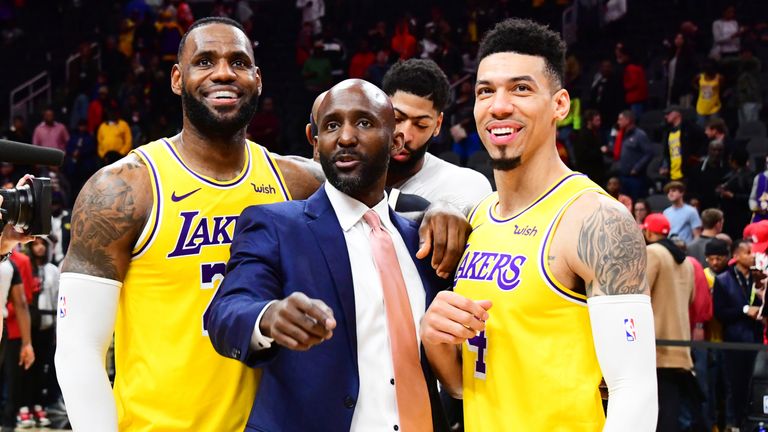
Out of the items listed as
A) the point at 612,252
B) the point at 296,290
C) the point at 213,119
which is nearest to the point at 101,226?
the point at 213,119

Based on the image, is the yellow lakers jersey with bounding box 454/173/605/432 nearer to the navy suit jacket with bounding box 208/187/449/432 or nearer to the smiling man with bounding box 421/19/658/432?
the smiling man with bounding box 421/19/658/432

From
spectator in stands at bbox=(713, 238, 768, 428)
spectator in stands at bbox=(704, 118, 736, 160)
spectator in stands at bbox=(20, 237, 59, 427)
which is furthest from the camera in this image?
spectator in stands at bbox=(704, 118, 736, 160)

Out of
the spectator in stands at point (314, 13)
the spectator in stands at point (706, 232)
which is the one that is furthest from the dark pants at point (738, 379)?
the spectator in stands at point (314, 13)

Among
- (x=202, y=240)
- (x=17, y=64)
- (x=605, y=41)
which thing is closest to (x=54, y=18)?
(x=17, y=64)

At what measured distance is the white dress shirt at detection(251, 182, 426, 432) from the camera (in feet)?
10.8

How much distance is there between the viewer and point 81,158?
696 inches

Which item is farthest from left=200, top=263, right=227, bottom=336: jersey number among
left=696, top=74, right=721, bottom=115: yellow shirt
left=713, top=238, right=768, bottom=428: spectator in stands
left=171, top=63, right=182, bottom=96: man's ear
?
left=696, top=74, right=721, bottom=115: yellow shirt

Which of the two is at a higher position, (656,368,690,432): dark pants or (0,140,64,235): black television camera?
(0,140,64,235): black television camera

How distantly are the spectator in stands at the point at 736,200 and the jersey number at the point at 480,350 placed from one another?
33.3 ft

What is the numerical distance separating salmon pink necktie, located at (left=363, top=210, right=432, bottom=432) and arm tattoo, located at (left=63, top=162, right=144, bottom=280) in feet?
2.81

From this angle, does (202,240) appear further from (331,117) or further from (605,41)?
(605,41)

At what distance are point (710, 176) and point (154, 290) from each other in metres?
10.8

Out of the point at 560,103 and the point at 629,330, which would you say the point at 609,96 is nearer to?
the point at 560,103

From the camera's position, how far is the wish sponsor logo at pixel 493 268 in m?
3.38
